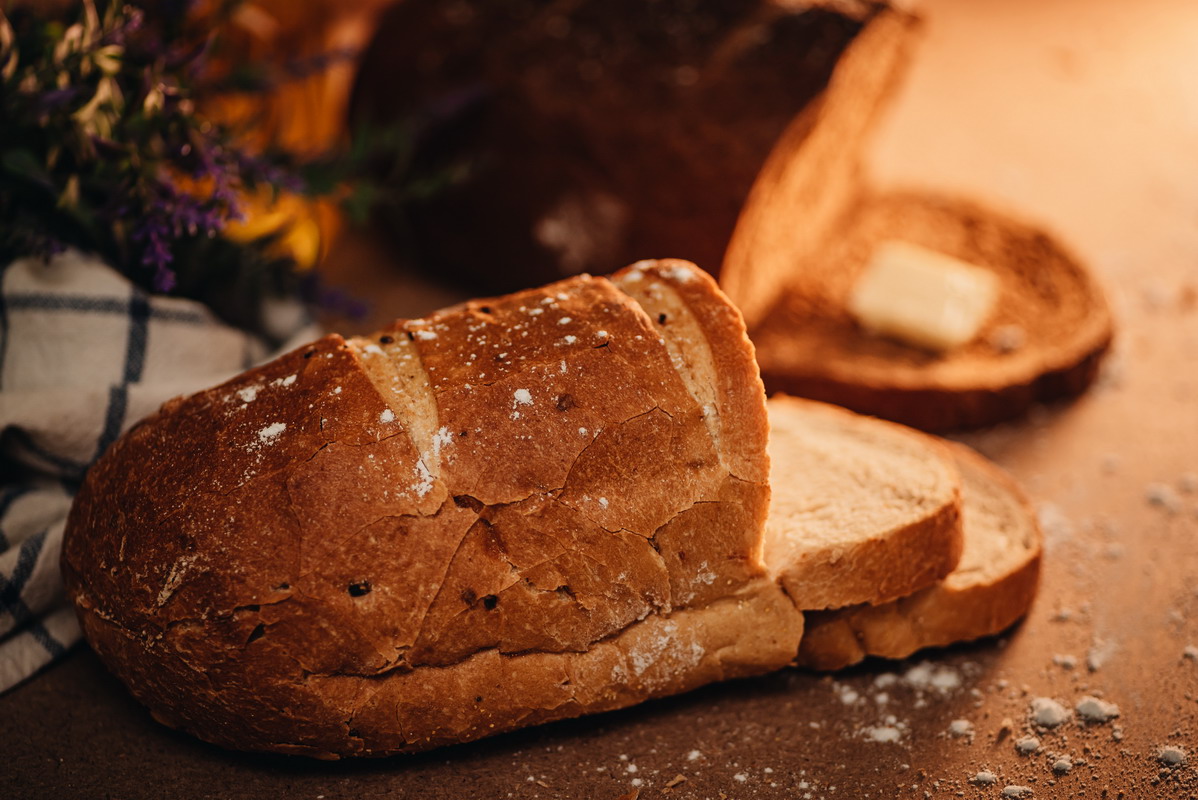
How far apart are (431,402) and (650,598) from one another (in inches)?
23.4

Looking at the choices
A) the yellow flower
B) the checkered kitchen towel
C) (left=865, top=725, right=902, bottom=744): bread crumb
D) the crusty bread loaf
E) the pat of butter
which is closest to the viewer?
the crusty bread loaf

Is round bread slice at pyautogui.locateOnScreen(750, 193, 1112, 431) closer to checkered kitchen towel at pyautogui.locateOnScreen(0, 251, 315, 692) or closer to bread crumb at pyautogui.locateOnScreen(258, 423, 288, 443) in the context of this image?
bread crumb at pyautogui.locateOnScreen(258, 423, 288, 443)

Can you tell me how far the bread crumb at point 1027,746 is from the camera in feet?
6.77

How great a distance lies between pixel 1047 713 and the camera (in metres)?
2.14

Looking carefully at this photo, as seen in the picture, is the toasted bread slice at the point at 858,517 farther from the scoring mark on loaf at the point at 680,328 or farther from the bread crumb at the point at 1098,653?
the bread crumb at the point at 1098,653

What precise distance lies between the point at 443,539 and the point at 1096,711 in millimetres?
1455

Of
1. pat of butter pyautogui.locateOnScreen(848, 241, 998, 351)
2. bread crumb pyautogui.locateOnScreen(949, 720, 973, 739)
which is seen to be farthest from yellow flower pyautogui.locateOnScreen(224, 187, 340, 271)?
bread crumb pyautogui.locateOnScreen(949, 720, 973, 739)

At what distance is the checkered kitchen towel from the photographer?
220 centimetres

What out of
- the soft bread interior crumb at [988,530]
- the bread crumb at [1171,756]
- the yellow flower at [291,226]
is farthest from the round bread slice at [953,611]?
the yellow flower at [291,226]

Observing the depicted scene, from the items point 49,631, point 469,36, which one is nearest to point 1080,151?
point 469,36

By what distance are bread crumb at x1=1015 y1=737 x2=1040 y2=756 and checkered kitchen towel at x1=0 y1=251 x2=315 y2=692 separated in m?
2.01

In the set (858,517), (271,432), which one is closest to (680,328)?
(858,517)

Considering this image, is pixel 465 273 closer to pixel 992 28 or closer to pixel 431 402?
→ pixel 431 402

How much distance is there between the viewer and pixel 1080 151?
448 centimetres
